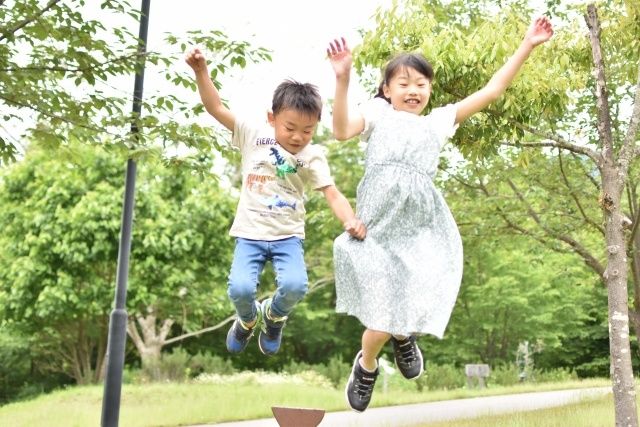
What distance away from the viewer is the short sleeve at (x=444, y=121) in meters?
3.87

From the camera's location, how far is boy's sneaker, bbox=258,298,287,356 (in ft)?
15.5

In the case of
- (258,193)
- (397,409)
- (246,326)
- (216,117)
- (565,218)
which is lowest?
(397,409)

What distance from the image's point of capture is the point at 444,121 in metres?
3.91

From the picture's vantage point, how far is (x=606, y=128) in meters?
8.05

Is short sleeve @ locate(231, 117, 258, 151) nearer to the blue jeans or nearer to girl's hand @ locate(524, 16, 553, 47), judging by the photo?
the blue jeans

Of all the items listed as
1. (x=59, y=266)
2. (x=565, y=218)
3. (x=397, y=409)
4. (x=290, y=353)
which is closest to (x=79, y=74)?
(x=565, y=218)

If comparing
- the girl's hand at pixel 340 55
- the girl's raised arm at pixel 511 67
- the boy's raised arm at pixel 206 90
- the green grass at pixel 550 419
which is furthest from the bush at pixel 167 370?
the girl's hand at pixel 340 55

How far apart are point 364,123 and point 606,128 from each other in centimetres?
495

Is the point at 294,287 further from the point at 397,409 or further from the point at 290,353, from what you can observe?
the point at 290,353

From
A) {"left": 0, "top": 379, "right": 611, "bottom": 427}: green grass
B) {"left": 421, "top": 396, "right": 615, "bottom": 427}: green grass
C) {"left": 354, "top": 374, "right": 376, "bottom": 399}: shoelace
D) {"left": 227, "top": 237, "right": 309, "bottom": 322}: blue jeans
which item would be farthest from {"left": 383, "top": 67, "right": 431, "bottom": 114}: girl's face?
{"left": 0, "top": 379, "right": 611, "bottom": 427}: green grass

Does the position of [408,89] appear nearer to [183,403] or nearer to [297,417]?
[297,417]

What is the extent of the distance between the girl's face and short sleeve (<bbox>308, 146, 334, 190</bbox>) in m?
0.51

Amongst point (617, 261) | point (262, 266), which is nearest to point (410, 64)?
point (262, 266)

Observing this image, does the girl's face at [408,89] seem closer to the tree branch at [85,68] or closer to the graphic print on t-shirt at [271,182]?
the graphic print on t-shirt at [271,182]
